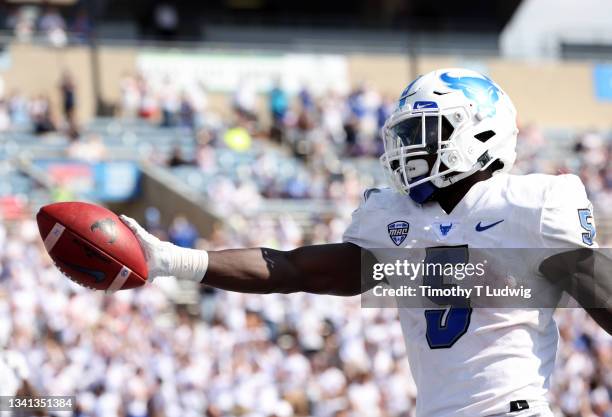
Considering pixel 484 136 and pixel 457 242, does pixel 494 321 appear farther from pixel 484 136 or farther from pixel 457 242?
pixel 484 136

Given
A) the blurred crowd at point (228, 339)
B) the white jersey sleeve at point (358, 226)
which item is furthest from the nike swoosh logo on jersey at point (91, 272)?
the blurred crowd at point (228, 339)

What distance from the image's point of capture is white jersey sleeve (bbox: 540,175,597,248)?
322 cm

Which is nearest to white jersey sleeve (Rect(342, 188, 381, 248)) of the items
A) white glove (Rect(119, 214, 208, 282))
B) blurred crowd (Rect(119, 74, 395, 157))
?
white glove (Rect(119, 214, 208, 282))

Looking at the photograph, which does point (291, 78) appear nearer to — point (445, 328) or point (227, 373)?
point (227, 373)

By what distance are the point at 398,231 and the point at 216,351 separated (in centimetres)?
719

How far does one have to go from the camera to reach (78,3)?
2430cm

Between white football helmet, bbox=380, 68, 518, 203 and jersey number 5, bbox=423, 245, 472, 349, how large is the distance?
192 mm

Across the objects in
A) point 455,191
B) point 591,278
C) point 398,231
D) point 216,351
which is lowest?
point 216,351

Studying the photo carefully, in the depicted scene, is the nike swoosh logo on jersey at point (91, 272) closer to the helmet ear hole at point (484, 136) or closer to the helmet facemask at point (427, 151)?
the helmet facemask at point (427, 151)

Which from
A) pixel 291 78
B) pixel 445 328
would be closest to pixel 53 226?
pixel 445 328

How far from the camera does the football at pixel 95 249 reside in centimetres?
331

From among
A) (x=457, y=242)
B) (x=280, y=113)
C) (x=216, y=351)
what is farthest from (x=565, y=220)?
(x=280, y=113)

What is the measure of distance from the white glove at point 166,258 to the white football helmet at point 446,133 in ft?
2.20

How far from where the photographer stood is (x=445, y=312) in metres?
3.44
